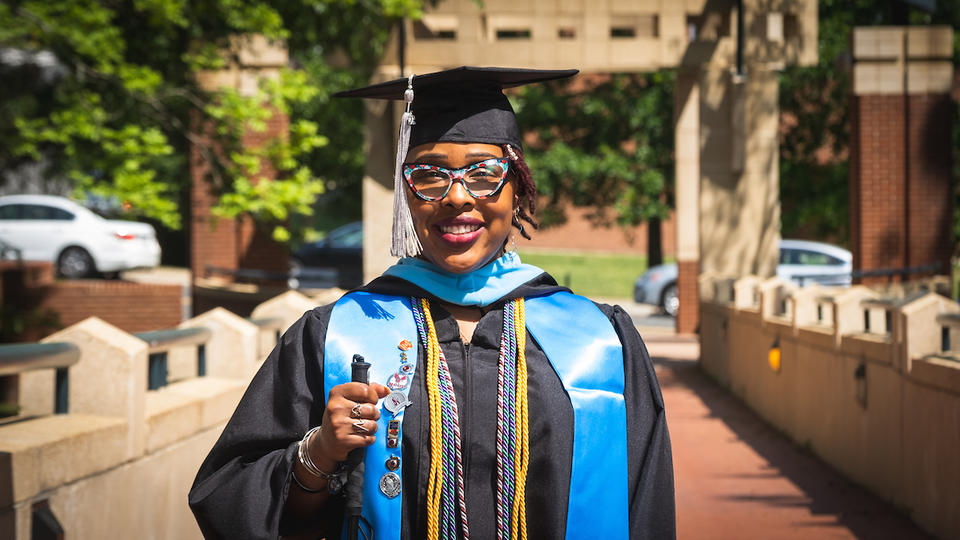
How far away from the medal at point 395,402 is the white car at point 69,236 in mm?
17201

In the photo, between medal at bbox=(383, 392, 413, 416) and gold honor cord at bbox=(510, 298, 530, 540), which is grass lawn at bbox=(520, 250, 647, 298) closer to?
gold honor cord at bbox=(510, 298, 530, 540)

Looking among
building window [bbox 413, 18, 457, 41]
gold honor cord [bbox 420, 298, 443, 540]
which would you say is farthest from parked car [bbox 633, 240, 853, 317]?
gold honor cord [bbox 420, 298, 443, 540]

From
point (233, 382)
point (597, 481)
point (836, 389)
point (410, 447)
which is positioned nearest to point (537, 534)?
point (597, 481)

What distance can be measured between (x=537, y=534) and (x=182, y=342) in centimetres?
371

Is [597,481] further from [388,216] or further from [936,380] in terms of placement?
[388,216]

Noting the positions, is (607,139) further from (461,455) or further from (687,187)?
(461,455)

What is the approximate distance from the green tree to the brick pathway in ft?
45.4

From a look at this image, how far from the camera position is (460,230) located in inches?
101

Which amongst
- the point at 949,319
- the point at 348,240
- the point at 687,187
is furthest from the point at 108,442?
the point at 348,240

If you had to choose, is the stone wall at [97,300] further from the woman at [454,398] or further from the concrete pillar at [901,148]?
the woman at [454,398]

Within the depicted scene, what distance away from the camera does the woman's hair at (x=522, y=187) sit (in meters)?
2.65

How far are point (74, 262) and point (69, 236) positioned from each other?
495 millimetres

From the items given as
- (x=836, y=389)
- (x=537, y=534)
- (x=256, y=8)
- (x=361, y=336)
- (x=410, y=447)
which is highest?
(x=256, y=8)

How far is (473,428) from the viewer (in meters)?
2.45
